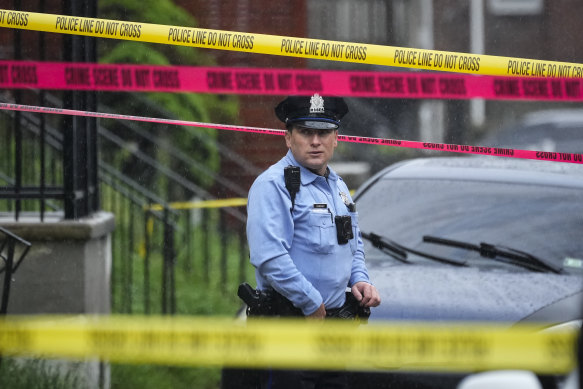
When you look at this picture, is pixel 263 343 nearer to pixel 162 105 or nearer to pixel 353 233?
pixel 353 233

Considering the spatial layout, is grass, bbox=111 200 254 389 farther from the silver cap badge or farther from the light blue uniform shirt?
the silver cap badge

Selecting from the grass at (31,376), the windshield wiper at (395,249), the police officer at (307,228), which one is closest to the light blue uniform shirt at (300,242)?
the police officer at (307,228)

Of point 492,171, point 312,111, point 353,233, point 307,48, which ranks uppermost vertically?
point 307,48

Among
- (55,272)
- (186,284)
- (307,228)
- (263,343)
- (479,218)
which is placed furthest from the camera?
(186,284)

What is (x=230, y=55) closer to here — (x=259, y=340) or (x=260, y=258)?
(x=260, y=258)

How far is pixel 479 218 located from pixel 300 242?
4.82 feet

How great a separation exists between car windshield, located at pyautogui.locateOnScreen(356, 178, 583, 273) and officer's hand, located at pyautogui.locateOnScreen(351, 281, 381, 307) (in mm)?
940

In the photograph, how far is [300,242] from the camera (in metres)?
3.52

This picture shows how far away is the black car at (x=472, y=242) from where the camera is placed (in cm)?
391

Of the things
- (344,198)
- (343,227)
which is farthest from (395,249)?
(343,227)

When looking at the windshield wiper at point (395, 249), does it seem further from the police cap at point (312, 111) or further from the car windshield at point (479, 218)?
the police cap at point (312, 111)

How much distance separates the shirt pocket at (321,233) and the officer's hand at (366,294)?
0.21 metres

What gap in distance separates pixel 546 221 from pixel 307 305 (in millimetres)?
1712

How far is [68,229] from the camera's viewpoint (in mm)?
5438
